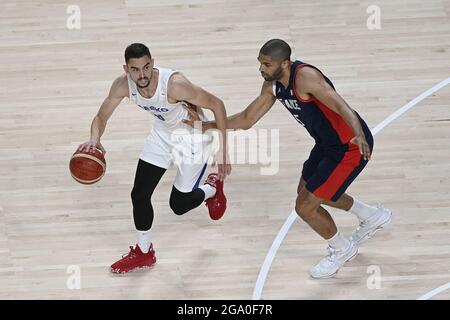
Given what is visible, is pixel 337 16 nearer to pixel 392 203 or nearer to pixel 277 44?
pixel 392 203

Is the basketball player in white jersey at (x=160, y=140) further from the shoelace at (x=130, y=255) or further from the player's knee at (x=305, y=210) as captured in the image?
the player's knee at (x=305, y=210)

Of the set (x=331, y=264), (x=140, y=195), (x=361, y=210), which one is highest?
(x=140, y=195)

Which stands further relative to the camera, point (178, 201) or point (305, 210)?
point (178, 201)

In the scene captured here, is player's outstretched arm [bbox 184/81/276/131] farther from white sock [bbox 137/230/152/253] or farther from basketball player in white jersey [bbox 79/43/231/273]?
white sock [bbox 137/230/152/253]

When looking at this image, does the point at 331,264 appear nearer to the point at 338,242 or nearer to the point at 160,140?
the point at 338,242

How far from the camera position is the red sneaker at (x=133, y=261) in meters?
8.82

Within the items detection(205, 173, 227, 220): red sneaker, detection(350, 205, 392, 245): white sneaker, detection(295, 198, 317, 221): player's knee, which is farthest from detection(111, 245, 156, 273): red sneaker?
detection(350, 205, 392, 245): white sneaker

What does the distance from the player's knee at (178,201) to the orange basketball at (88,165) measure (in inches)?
28.7

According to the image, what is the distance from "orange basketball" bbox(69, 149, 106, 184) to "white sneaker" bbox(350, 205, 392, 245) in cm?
211

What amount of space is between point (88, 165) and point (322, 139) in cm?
174

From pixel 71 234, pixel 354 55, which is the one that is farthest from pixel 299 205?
pixel 354 55

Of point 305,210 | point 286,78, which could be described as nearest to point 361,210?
point 305,210

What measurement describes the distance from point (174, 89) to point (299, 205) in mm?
1273

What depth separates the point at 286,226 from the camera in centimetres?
927
